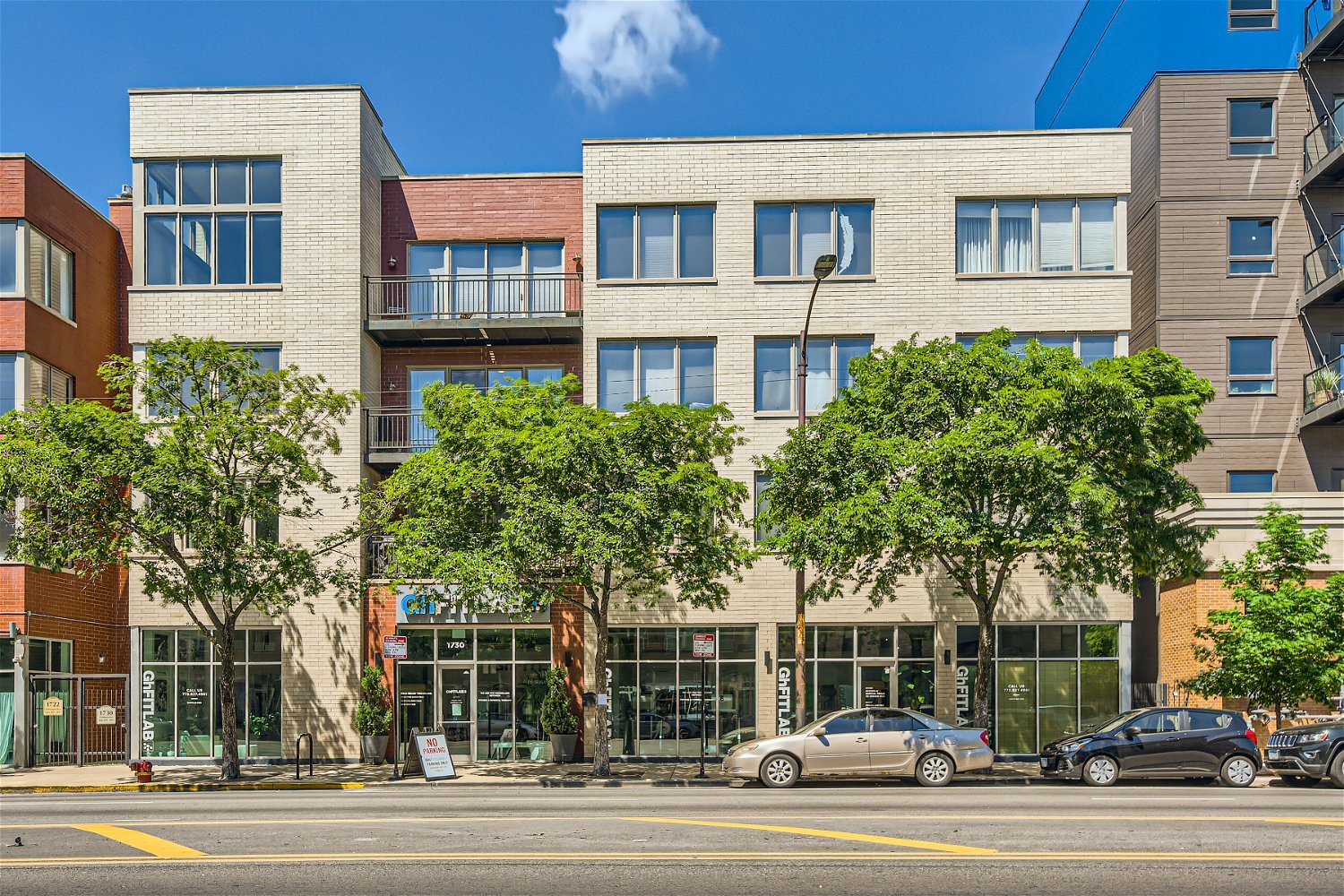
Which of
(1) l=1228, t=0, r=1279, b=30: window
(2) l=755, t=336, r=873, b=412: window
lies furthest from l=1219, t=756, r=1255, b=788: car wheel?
(1) l=1228, t=0, r=1279, b=30: window

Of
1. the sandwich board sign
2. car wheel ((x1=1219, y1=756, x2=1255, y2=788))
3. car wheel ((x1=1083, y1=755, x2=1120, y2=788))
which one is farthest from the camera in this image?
the sandwich board sign

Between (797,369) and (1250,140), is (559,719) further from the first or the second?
(1250,140)

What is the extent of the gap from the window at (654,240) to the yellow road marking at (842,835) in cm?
1629

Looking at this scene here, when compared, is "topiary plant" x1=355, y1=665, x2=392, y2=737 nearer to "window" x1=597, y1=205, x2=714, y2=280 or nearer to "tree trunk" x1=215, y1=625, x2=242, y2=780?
"tree trunk" x1=215, y1=625, x2=242, y2=780

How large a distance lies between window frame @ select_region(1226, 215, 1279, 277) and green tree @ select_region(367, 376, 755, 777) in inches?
657

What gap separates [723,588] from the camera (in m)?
25.1

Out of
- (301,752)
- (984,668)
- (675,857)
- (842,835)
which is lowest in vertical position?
(301,752)

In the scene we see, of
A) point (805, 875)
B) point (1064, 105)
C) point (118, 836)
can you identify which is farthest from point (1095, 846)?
point (1064, 105)

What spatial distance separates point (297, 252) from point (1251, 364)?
24.3 m

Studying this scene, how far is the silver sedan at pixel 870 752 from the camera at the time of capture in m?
21.4

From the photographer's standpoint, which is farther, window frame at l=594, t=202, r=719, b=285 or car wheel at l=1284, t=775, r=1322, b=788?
window frame at l=594, t=202, r=719, b=285

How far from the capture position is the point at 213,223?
2986 cm

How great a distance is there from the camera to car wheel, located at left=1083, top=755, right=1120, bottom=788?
21.5 metres

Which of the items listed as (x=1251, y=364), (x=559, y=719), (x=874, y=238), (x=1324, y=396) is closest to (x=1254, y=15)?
(x=1251, y=364)
